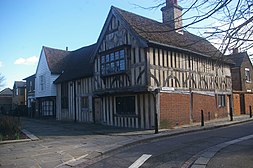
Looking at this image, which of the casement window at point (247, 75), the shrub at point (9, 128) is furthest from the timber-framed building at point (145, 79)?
the casement window at point (247, 75)

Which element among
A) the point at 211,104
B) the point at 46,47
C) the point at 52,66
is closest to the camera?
the point at 211,104

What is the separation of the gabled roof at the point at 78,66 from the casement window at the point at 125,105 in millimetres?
4275

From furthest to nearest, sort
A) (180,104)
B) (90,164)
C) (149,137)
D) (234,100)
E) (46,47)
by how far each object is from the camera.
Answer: (46,47) < (234,100) < (180,104) < (149,137) < (90,164)

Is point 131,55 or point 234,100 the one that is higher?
point 131,55

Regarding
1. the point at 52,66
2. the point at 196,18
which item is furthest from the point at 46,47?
the point at 196,18

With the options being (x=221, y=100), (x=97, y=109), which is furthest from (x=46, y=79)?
(x=221, y=100)

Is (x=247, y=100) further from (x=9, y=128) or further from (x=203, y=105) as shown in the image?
(x=9, y=128)

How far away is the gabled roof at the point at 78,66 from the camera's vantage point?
2081 centimetres

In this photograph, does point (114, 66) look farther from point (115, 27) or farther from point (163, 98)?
point (163, 98)

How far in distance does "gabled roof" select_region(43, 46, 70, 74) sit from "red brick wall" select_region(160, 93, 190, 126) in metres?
14.7

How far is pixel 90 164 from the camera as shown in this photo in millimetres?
7043

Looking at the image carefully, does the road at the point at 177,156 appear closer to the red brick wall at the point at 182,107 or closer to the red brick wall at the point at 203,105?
the red brick wall at the point at 182,107

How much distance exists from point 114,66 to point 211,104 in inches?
350

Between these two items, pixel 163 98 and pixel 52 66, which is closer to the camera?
pixel 163 98
